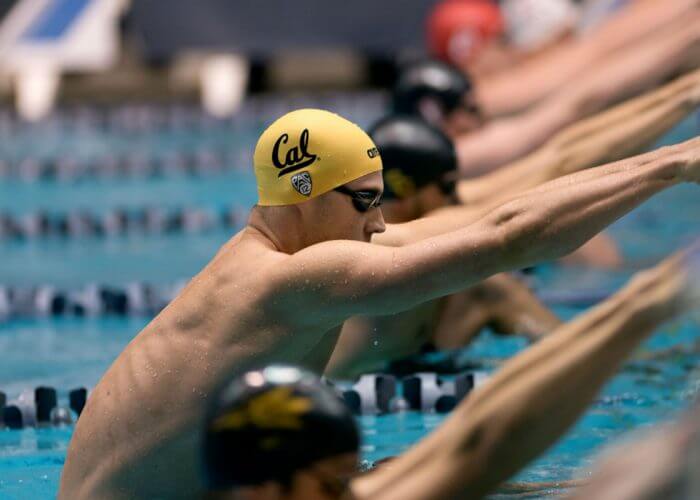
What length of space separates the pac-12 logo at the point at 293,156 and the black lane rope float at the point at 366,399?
1394 millimetres

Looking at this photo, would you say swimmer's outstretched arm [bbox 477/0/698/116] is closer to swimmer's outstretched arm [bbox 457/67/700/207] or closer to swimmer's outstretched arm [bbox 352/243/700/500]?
swimmer's outstretched arm [bbox 457/67/700/207]

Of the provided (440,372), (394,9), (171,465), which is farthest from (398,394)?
(394,9)

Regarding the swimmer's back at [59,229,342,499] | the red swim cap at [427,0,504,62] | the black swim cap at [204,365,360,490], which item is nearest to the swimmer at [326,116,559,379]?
the swimmer's back at [59,229,342,499]

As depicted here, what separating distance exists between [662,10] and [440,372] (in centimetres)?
280

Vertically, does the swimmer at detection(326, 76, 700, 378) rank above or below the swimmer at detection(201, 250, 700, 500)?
above

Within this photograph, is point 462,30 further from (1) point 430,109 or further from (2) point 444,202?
(2) point 444,202

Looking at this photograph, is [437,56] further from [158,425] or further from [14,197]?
[158,425]

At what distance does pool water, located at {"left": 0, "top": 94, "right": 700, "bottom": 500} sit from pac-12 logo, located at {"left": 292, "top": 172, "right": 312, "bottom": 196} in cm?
86

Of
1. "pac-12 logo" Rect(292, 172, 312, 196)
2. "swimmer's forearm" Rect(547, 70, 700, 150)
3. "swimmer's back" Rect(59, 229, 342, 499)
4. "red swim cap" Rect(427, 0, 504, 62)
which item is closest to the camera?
"swimmer's back" Rect(59, 229, 342, 499)

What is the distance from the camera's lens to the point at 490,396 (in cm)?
197

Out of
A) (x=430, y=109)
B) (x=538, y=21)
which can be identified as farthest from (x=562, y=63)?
(x=430, y=109)

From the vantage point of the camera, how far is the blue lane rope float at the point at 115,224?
791cm

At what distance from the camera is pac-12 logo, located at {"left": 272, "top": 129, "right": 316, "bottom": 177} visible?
3006 millimetres

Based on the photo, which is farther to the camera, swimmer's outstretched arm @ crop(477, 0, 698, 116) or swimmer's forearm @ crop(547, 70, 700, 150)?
swimmer's outstretched arm @ crop(477, 0, 698, 116)
